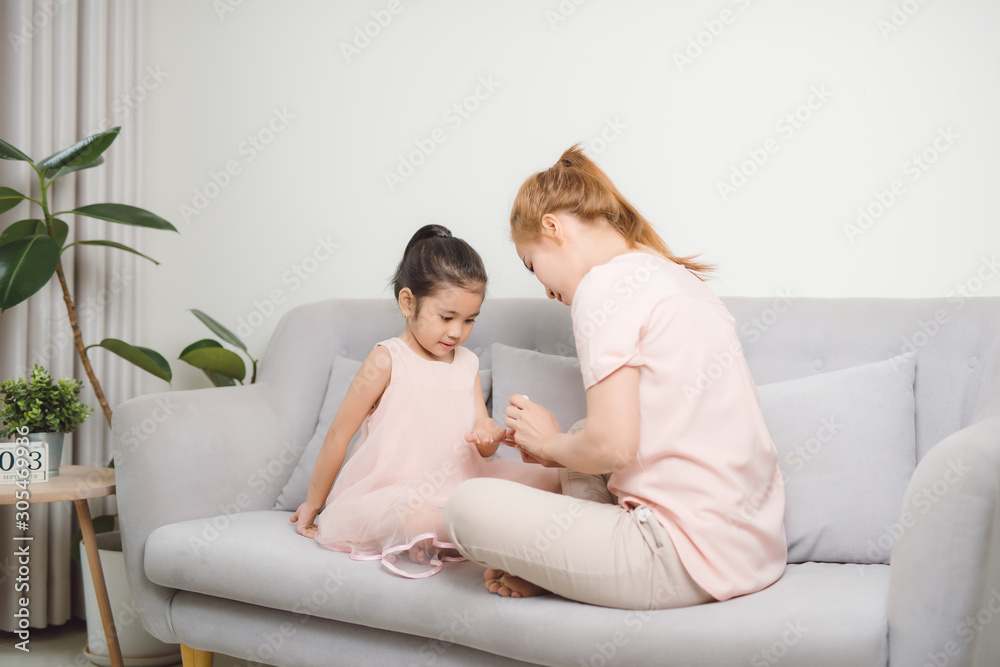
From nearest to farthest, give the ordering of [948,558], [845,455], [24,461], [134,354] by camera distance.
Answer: [948,558]
[845,455]
[24,461]
[134,354]

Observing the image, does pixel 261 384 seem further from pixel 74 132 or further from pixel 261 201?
pixel 74 132

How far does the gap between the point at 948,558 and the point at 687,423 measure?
1.24ft

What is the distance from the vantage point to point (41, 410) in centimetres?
200

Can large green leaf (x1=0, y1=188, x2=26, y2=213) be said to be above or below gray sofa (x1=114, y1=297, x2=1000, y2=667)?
above

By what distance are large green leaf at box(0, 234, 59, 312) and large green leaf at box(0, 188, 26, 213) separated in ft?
0.40

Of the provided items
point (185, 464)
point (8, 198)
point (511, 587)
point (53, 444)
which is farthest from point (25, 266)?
point (511, 587)

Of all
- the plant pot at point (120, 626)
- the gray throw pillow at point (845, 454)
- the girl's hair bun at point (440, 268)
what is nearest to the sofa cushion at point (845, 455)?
the gray throw pillow at point (845, 454)

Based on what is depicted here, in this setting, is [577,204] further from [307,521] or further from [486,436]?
[307,521]

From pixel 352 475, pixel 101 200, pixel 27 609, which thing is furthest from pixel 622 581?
pixel 101 200

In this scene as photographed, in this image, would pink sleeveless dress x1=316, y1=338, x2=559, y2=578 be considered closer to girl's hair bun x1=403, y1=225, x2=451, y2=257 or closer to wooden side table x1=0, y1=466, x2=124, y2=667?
girl's hair bun x1=403, y1=225, x2=451, y2=257

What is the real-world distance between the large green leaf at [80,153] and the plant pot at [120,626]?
1042 mm

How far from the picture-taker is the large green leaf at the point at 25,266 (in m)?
1.92

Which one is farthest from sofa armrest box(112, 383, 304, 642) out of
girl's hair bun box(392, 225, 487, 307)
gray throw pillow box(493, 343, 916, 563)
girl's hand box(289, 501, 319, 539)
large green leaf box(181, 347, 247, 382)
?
gray throw pillow box(493, 343, 916, 563)

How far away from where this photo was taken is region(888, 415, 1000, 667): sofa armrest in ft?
3.22
